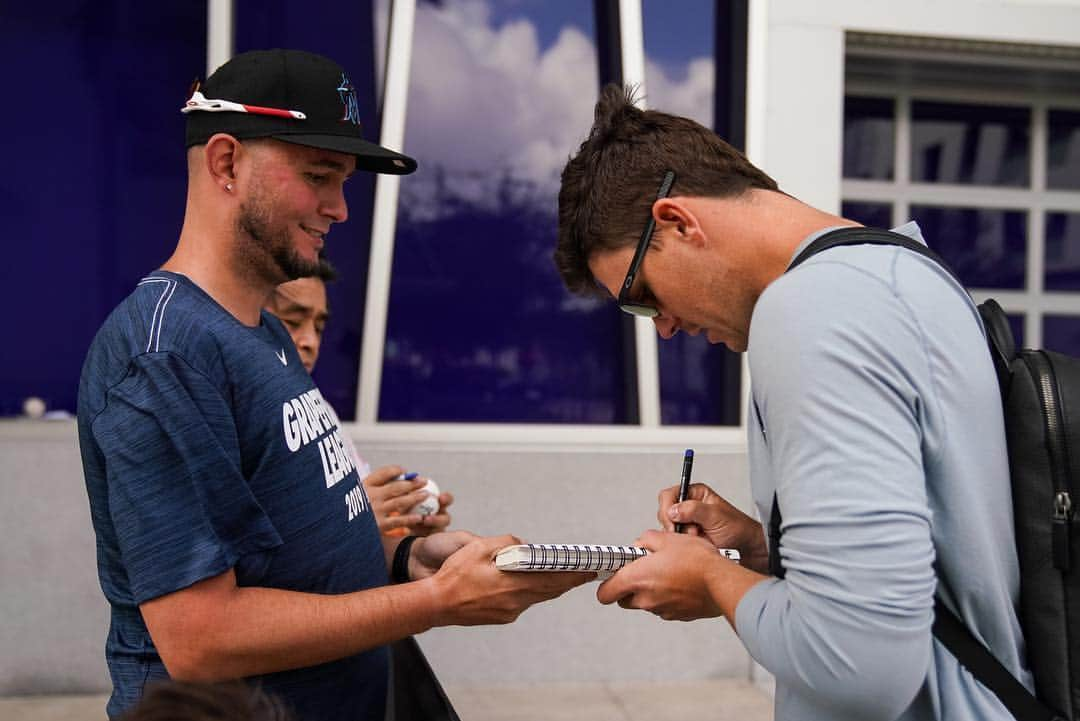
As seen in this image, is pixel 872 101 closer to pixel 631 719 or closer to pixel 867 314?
pixel 631 719

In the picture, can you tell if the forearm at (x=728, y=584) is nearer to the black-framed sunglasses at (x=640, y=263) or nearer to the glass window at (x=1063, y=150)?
the black-framed sunglasses at (x=640, y=263)

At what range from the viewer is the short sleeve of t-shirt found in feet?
4.65

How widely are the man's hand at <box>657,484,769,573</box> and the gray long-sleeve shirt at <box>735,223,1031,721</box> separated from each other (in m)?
0.51

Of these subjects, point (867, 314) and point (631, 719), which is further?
point (631, 719)

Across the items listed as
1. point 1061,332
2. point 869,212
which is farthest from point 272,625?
point 1061,332

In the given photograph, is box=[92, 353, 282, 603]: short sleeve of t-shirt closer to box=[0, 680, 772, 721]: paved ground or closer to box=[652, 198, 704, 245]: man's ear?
box=[652, 198, 704, 245]: man's ear

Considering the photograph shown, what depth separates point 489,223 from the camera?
4.73 m

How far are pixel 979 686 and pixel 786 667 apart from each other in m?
0.24

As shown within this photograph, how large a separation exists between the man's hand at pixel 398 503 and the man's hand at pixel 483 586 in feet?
3.25

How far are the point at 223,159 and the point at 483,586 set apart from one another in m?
0.86

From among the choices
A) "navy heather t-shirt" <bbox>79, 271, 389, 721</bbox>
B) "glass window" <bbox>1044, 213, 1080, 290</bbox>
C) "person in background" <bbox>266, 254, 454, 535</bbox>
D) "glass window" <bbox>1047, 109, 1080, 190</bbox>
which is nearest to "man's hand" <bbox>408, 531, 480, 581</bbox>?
"person in background" <bbox>266, 254, 454, 535</bbox>

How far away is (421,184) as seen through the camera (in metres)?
4.67

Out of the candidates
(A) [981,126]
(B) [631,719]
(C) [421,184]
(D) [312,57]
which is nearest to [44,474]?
(C) [421,184]

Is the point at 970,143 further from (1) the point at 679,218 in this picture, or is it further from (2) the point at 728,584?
(2) the point at 728,584
